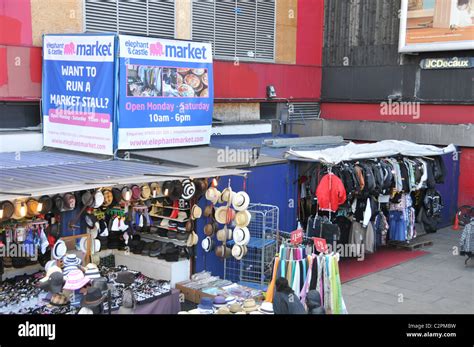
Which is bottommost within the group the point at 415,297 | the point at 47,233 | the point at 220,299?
the point at 415,297

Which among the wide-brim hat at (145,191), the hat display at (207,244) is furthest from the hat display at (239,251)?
the wide-brim hat at (145,191)

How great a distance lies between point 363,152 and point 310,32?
8631 millimetres

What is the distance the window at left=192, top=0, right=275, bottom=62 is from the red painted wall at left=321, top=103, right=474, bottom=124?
141 inches

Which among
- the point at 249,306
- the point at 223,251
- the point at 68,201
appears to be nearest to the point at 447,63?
the point at 223,251

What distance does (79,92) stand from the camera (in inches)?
533

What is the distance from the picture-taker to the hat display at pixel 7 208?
8.55 metres

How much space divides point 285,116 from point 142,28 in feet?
20.7

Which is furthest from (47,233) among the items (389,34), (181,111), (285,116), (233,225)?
(389,34)

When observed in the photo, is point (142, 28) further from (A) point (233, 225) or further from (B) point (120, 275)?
(B) point (120, 275)

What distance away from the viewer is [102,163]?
40.6 feet

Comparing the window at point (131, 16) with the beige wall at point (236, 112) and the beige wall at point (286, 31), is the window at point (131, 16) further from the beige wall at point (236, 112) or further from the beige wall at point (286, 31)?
the beige wall at point (286, 31)

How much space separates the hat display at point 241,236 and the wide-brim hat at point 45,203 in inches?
138

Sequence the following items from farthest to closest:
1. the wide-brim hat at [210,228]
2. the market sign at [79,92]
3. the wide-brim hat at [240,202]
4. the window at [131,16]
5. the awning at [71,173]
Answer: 1. the window at [131,16]
2. the market sign at [79,92]
3. the wide-brim hat at [210,228]
4. the wide-brim hat at [240,202]
5. the awning at [71,173]

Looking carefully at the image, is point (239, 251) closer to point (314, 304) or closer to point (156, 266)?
point (156, 266)
